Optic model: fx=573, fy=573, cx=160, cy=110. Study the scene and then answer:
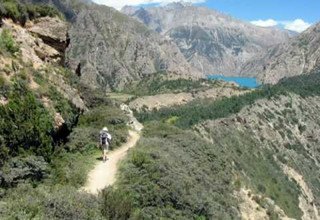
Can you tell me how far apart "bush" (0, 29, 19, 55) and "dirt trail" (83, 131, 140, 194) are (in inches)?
257

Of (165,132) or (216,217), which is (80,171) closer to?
(216,217)

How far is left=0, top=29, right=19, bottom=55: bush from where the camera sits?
25969 mm

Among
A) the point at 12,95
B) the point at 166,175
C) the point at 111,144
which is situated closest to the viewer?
the point at 12,95

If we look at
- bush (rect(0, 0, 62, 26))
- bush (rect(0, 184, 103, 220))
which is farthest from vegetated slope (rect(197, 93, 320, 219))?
bush (rect(0, 184, 103, 220))

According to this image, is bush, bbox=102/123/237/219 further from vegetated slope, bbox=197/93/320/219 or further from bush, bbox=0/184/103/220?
vegetated slope, bbox=197/93/320/219

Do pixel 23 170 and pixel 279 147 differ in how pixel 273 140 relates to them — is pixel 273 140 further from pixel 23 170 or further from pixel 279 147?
pixel 23 170

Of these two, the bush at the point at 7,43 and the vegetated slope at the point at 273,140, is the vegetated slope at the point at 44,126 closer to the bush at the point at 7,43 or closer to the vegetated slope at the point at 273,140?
the bush at the point at 7,43

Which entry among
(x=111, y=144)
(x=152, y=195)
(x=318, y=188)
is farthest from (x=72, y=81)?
(x=318, y=188)

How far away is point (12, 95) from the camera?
75.6 ft

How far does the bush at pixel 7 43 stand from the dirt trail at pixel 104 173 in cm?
652

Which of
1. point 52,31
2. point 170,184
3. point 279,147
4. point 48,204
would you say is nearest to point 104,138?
point 170,184

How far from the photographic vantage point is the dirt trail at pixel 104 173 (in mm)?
22516

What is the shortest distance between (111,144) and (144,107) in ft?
377

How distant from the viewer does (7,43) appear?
26.3 m
